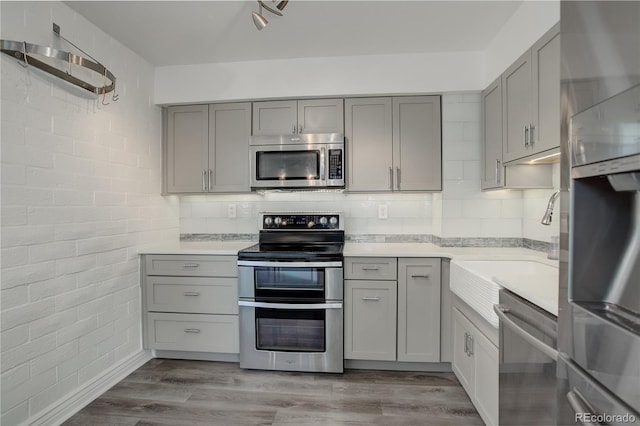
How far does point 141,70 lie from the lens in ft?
8.38

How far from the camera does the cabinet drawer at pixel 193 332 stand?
244cm

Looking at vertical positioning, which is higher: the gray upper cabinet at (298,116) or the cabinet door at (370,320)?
the gray upper cabinet at (298,116)

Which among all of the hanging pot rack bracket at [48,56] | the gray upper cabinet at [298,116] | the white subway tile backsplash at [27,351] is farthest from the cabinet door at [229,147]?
the white subway tile backsplash at [27,351]

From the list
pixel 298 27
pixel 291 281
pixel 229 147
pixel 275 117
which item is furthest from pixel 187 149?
pixel 291 281

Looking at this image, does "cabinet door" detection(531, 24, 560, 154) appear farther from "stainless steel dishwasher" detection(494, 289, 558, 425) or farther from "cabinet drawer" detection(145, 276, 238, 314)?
"cabinet drawer" detection(145, 276, 238, 314)

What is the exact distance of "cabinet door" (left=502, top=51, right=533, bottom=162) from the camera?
72.8 inches

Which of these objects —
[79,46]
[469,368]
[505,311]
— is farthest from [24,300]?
[469,368]

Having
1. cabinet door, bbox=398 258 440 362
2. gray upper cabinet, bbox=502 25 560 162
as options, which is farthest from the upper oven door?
gray upper cabinet, bbox=502 25 560 162

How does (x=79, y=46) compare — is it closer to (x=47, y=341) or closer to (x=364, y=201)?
(x=47, y=341)

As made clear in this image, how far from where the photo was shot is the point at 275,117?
→ 8.82 ft

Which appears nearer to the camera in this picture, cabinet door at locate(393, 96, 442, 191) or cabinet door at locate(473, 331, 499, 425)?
cabinet door at locate(473, 331, 499, 425)

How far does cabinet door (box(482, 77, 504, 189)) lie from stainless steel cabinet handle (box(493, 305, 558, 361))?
1162 mm

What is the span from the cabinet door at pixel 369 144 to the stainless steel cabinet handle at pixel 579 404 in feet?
6.56

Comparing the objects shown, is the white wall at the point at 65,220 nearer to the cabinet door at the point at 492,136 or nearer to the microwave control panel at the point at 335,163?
the microwave control panel at the point at 335,163
